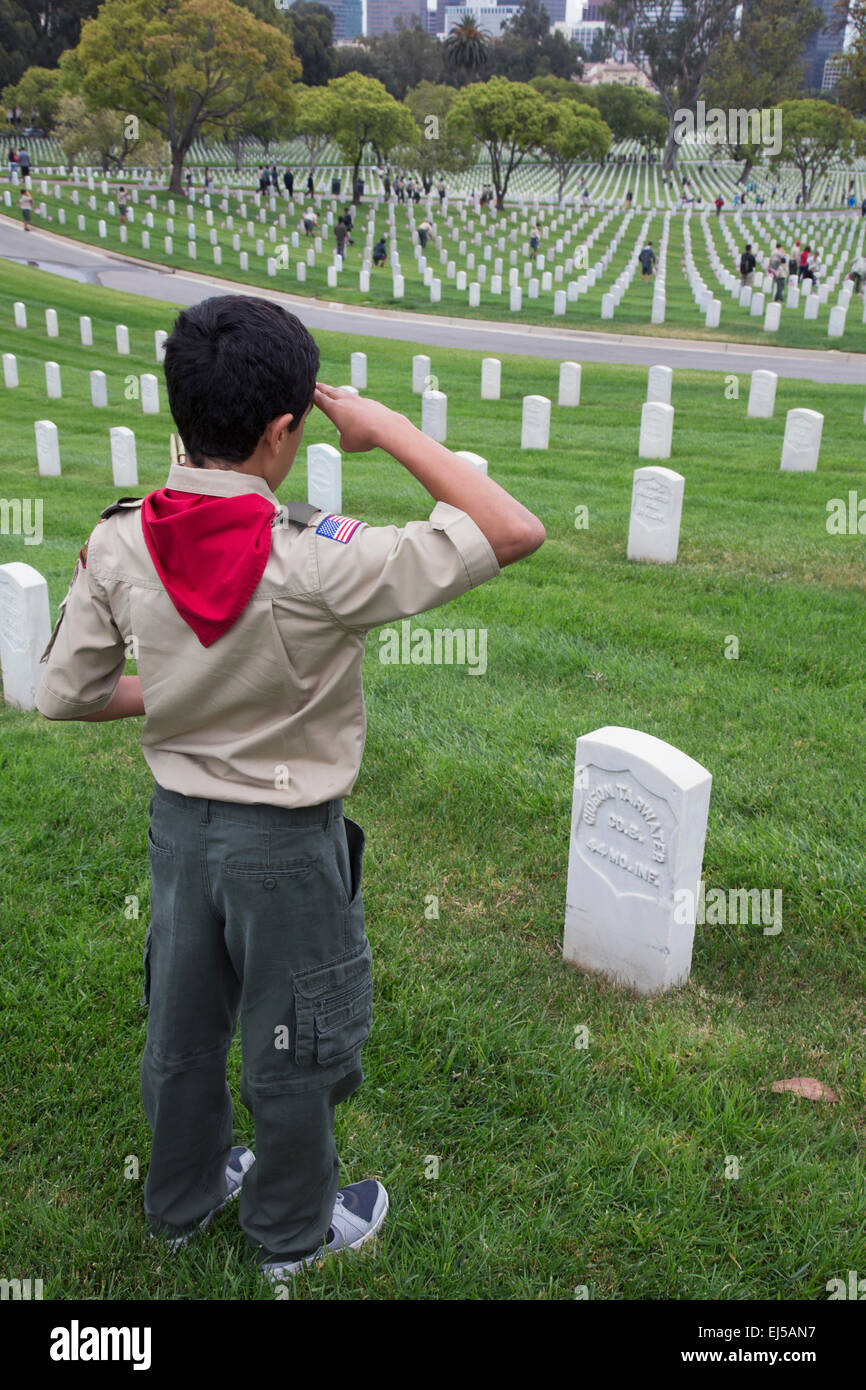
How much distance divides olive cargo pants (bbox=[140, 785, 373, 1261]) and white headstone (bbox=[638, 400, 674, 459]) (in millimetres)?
10710

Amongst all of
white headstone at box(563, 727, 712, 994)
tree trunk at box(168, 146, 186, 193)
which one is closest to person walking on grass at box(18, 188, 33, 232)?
tree trunk at box(168, 146, 186, 193)

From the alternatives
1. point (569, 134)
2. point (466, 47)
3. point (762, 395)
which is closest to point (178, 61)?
point (569, 134)

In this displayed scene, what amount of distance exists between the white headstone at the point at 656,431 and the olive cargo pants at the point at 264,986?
35.1ft

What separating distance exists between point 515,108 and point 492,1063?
2172 inches

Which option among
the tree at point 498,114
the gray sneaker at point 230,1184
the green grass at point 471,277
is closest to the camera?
the gray sneaker at point 230,1184

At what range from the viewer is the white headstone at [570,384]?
16438mm

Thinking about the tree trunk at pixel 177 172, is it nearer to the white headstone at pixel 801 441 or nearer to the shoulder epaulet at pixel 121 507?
the white headstone at pixel 801 441

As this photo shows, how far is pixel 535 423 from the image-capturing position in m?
13.2

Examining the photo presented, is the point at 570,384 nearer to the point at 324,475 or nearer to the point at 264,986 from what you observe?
the point at 324,475

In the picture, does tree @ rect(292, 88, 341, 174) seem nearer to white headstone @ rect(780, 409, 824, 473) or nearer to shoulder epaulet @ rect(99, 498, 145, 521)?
white headstone @ rect(780, 409, 824, 473)

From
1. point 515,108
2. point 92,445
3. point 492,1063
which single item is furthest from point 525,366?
point 515,108

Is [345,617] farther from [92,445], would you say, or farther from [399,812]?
[92,445]

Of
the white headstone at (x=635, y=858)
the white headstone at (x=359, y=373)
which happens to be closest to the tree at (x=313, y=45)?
the white headstone at (x=359, y=373)
